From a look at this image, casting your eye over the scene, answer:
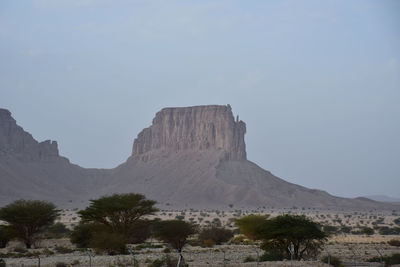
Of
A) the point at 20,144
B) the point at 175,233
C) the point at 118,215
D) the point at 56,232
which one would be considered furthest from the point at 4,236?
the point at 20,144

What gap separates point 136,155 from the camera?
172875 millimetres

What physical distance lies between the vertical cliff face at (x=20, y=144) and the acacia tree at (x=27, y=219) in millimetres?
113363

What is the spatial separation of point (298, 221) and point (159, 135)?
5623 inches

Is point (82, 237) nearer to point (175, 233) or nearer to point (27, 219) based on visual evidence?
point (27, 219)

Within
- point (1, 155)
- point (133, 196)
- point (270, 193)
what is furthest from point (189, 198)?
point (133, 196)

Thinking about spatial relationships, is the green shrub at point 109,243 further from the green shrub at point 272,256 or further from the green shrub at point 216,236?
the green shrub at point 216,236

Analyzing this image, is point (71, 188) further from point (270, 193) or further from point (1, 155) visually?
point (270, 193)

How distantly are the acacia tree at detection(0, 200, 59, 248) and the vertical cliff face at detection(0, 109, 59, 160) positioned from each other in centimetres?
11336

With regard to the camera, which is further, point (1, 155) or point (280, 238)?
point (1, 155)

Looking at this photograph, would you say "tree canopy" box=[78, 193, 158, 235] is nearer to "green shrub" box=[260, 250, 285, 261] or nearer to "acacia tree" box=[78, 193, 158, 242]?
"acacia tree" box=[78, 193, 158, 242]

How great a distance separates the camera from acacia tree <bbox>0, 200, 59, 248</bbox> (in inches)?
1822

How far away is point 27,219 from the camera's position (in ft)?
152

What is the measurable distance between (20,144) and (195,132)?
157ft

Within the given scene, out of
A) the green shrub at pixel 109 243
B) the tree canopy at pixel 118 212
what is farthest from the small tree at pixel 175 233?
the green shrub at pixel 109 243
